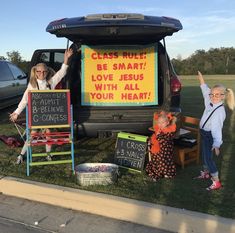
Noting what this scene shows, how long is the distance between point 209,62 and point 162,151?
4653 centimetres

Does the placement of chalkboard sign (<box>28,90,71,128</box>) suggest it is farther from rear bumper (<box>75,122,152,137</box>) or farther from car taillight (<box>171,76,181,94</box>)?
car taillight (<box>171,76,181,94</box>)

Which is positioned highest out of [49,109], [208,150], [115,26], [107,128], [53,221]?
[115,26]

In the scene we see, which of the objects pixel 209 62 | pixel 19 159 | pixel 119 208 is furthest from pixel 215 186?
pixel 209 62


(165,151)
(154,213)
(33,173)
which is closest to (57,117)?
(33,173)

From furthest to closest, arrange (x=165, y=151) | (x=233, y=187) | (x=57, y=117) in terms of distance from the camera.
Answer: (x=57, y=117) < (x=165, y=151) < (x=233, y=187)

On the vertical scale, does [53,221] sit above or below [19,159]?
below

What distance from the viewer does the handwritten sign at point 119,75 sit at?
672 cm

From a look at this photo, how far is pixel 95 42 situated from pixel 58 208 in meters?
2.92

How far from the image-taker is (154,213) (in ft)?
14.3

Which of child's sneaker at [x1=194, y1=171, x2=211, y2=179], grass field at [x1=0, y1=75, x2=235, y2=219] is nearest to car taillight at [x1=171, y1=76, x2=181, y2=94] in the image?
grass field at [x1=0, y1=75, x2=235, y2=219]

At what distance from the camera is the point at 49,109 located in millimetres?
5922

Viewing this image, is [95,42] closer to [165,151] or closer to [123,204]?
[165,151]

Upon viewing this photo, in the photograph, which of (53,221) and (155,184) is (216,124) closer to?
(155,184)

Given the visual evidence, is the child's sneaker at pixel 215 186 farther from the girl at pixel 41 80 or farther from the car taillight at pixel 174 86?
the girl at pixel 41 80
